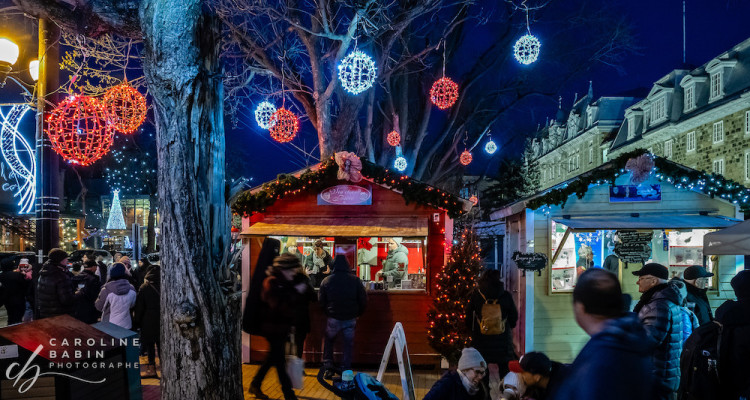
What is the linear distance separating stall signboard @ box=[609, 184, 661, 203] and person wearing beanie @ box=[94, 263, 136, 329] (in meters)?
8.89

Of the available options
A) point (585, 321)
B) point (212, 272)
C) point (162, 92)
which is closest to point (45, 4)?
point (162, 92)

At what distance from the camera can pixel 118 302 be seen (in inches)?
288

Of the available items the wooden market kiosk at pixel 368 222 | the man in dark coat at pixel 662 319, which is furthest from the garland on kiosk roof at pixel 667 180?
the man in dark coat at pixel 662 319

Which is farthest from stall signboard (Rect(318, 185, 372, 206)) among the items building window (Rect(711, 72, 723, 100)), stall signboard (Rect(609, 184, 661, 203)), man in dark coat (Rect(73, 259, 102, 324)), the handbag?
building window (Rect(711, 72, 723, 100))

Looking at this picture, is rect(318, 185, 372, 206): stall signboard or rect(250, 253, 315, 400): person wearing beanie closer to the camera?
rect(250, 253, 315, 400): person wearing beanie

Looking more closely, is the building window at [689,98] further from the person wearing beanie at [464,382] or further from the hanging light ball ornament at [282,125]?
the person wearing beanie at [464,382]

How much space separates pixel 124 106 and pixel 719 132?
26480 mm

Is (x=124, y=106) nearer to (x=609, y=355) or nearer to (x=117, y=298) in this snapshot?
(x=117, y=298)

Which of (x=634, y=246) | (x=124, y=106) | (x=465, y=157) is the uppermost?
(x=465, y=157)

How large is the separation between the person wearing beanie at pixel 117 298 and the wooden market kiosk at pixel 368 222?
6.87ft

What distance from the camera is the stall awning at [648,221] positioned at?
8555 mm

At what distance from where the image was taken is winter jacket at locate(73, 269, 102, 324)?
8000mm

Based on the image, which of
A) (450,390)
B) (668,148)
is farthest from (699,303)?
(668,148)

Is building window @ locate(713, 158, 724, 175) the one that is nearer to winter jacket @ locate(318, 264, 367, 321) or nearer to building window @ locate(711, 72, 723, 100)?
building window @ locate(711, 72, 723, 100)
